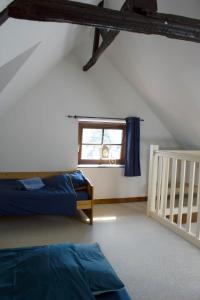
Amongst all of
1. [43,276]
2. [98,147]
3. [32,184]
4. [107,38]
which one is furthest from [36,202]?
[107,38]

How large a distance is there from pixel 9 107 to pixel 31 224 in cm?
182

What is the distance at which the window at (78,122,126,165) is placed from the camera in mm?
4367

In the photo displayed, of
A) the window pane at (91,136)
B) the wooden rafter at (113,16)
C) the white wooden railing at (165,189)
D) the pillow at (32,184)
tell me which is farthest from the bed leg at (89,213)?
the wooden rafter at (113,16)

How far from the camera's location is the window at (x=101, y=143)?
4.37 metres

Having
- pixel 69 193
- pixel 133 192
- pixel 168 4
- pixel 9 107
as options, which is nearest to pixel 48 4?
pixel 168 4

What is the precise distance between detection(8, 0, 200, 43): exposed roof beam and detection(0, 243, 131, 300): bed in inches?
63.5

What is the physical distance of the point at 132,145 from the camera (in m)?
4.32

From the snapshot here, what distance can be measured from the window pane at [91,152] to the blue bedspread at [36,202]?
1.22 meters

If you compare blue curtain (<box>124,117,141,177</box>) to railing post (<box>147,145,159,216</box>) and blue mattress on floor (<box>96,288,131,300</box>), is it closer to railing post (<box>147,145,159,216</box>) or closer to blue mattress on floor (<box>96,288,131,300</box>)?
railing post (<box>147,145,159,216</box>)

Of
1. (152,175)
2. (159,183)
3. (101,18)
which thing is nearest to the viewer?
(101,18)

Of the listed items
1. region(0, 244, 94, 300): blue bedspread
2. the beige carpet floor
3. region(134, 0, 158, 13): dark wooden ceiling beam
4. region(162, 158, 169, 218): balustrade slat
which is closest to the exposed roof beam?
region(134, 0, 158, 13): dark wooden ceiling beam

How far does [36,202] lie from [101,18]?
90.2 inches

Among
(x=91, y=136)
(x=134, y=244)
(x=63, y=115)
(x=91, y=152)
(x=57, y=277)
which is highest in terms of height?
(x=63, y=115)

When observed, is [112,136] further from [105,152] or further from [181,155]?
[181,155]
